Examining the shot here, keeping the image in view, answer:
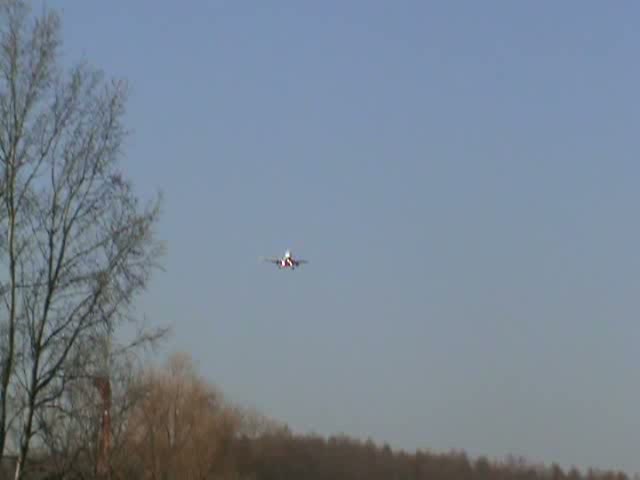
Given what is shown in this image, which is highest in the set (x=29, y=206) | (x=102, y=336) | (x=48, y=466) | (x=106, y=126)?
(x=106, y=126)

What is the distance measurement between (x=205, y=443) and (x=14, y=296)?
159 feet

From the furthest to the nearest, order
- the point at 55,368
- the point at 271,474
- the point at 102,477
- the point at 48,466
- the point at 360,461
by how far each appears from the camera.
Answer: the point at 360,461
the point at 271,474
the point at 102,477
the point at 48,466
the point at 55,368

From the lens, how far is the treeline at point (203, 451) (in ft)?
85.3

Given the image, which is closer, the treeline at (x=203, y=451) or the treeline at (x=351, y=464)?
the treeline at (x=203, y=451)

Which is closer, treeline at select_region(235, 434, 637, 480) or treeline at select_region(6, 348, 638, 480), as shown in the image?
treeline at select_region(6, 348, 638, 480)

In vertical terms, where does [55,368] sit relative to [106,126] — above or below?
below

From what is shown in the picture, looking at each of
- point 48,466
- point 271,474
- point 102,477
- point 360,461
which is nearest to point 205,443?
point 271,474

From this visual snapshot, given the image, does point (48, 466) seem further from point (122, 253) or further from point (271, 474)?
point (271, 474)

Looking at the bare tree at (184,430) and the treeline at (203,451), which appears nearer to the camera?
the treeline at (203,451)

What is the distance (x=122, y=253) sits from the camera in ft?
67.8

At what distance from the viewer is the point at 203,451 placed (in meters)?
67.6

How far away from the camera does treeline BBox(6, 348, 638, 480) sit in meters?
26.0

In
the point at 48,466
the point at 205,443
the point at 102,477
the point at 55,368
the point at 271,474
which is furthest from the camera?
the point at 271,474

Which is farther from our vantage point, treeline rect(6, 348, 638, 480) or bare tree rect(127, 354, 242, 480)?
bare tree rect(127, 354, 242, 480)
